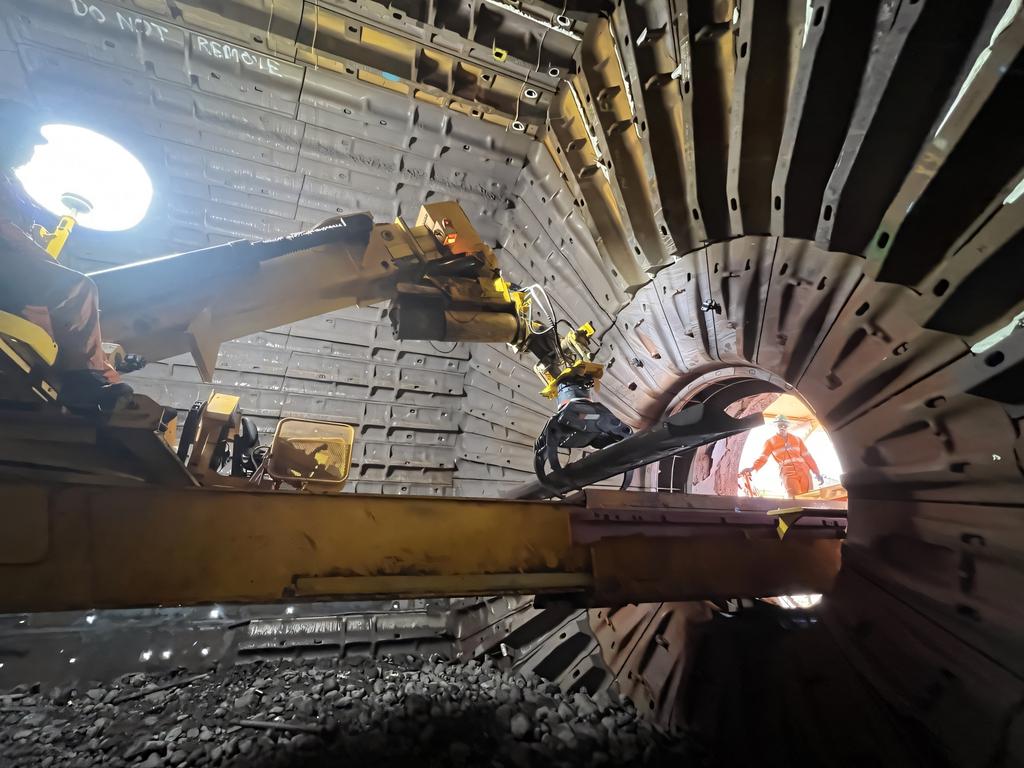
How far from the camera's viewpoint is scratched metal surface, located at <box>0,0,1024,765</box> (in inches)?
58.2

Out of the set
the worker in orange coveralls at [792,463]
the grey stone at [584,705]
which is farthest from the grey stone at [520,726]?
the worker in orange coveralls at [792,463]

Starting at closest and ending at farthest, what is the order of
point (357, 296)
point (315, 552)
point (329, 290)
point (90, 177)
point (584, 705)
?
point (315, 552)
point (329, 290)
point (357, 296)
point (584, 705)
point (90, 177)

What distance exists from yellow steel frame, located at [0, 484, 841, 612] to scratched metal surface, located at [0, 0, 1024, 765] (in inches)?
29.1

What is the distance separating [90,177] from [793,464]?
485 inches

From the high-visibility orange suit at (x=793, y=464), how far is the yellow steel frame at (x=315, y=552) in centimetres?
981

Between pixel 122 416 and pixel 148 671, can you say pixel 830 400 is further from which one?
pixel 148 671

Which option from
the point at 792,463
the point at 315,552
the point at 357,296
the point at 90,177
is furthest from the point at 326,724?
the point at 792,463

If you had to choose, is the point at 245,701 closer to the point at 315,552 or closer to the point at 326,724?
the point at 326,724

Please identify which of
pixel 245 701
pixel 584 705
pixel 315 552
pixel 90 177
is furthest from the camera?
pixel 90 177

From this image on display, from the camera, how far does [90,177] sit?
3.65 meters

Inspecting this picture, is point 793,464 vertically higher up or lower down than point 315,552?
higher up

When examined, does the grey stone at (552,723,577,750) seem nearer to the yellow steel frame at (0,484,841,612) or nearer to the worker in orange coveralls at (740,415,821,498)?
the yellow steel frame at (0,484,841,612)

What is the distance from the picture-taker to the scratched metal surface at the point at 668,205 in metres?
1.48

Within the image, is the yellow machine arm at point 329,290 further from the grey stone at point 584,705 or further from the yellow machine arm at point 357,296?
the grey stone at point 584,705
